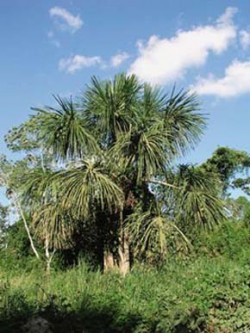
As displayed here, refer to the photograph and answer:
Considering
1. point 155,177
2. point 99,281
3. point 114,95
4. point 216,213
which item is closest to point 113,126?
point 114,95

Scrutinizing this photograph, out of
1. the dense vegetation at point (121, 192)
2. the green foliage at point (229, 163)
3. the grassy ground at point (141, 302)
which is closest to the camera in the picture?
the grassy ground at point (141, 302)

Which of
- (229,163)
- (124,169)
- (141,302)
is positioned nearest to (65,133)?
(124,169)

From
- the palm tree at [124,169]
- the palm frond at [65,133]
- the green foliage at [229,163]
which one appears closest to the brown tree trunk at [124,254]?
the palm tree at [124,169]

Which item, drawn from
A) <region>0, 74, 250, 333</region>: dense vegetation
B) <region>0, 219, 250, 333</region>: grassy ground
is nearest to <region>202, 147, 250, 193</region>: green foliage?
<region>0, 74, 250, 333</region>: dense vegetation

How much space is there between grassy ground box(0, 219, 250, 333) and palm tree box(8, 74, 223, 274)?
94.3 inches

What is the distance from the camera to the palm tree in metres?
12.0

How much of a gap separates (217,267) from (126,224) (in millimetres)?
3929

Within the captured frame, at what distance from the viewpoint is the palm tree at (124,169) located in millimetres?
11969

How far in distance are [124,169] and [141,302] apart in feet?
15.0

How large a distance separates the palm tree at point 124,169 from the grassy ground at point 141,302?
2396mm

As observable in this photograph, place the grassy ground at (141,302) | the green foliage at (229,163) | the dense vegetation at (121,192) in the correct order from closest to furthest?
the grassy ground at (141,302), the dense vegetation at (121,192), the green foliage at (229,163)

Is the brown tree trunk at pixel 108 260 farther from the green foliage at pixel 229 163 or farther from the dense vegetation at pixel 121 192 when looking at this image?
the green foliage at pixel 229 163

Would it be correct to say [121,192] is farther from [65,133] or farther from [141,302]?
[141,302]

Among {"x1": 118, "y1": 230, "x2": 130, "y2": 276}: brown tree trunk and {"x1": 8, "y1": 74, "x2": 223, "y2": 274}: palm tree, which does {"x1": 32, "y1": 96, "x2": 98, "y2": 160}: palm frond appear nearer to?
{"x1": 8, "y1": 74, "x2": 223, "y2": 274}: palm tree
